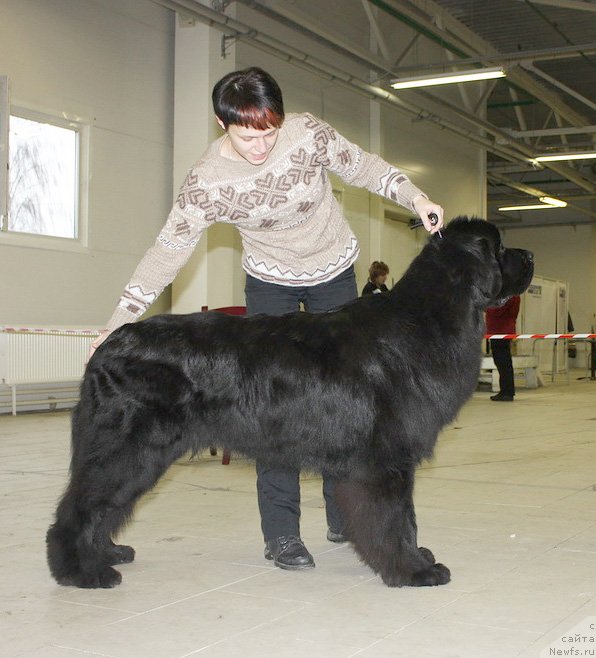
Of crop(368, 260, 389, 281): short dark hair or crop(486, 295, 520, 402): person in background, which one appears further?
crop(486, 295, 520, 402): person in background

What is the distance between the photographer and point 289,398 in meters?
2.77

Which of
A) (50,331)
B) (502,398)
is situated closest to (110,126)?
(50,331)

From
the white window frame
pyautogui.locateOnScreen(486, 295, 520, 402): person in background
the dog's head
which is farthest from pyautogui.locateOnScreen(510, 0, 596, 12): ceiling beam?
the dog's head

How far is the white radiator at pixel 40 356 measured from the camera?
8.98 m

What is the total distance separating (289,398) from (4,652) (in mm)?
1095

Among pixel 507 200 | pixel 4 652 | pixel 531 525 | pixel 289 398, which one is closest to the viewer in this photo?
pixel 4 652

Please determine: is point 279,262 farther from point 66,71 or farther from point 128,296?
point 66,71

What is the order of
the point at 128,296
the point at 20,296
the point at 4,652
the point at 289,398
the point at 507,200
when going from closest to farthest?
the point at 4,652, the point at 289,398, the point at 128,296, the point at 20,296, the point at 507,200

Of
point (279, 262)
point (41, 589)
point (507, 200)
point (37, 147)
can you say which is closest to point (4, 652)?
point (41, 589)

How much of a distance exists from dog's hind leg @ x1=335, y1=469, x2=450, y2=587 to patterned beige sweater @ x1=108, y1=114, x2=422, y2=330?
883 millimetres

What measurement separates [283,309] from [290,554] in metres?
0.91

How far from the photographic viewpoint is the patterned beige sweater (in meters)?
3.03

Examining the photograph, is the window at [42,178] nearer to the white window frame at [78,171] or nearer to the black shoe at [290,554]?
the white window frame at [78,171]

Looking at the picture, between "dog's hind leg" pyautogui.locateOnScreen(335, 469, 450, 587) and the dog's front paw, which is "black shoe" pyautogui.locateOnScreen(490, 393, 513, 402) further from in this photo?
"dog's hind leg" pyautogui.locateOnScreen(335, 469, 450, 587)
